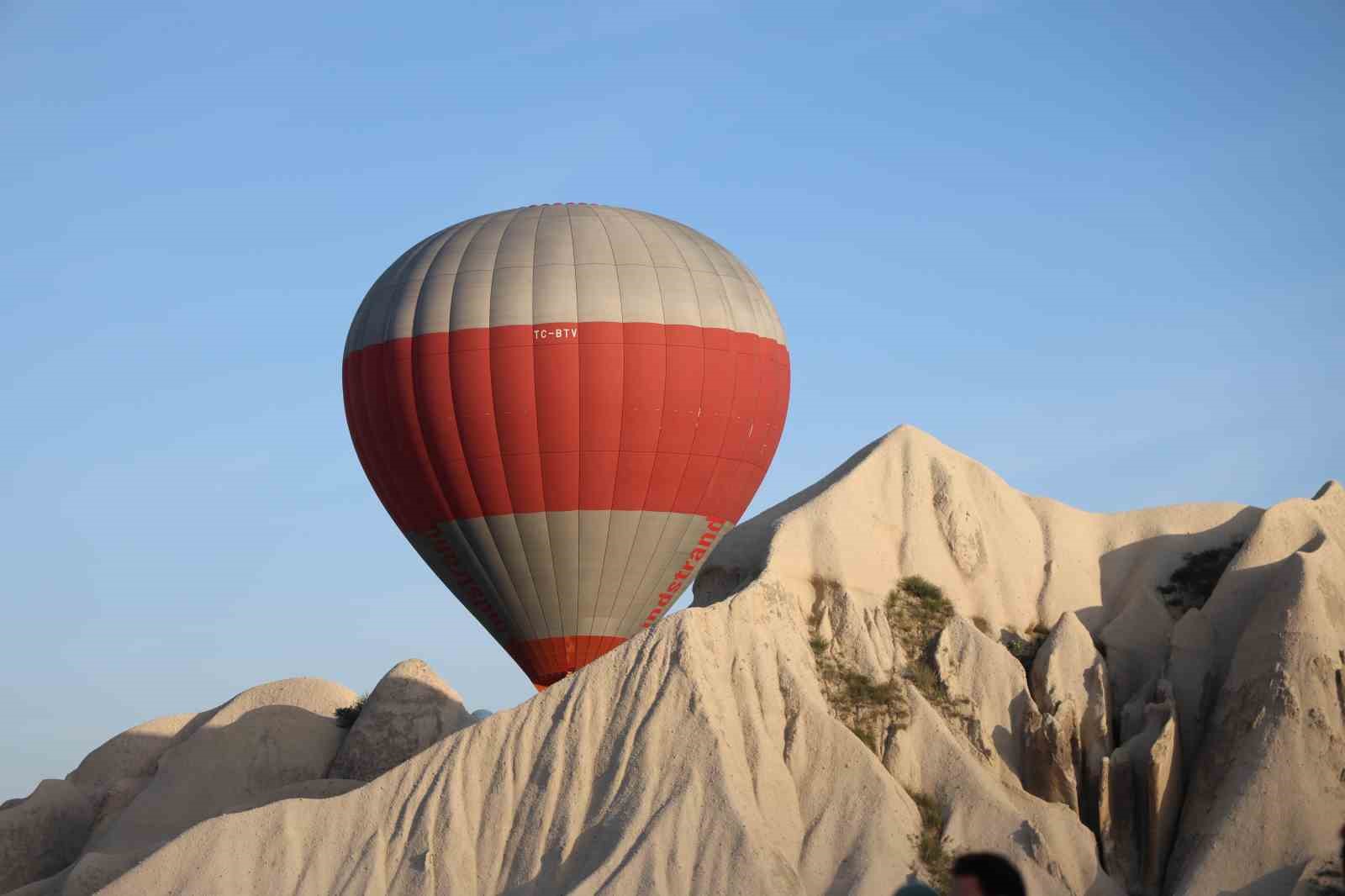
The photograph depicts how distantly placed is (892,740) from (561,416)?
1079cm

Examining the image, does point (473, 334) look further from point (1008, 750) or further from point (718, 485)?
point (1008, 750)

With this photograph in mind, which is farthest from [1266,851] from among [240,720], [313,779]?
[240,720]

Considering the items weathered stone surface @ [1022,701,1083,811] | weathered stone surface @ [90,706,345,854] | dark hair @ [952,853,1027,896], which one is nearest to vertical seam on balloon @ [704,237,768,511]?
weathered stone surface @ [1022,701,1083,811]

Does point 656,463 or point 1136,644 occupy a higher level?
point 656,463

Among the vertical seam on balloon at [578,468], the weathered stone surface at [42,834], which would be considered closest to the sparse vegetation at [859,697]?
the vertical seam on balloon at [578,468]

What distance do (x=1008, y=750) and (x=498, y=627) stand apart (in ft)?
42.4

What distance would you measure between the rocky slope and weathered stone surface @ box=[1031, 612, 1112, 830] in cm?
6

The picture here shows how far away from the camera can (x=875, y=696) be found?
1580 inches

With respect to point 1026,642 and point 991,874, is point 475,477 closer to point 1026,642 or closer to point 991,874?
point 1026,642

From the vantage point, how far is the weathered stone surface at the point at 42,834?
48.9m

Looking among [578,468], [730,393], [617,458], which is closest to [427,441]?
[578,468]

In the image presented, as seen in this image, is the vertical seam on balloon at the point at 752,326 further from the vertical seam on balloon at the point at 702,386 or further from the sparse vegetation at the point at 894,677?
the sparse vegetation at the point at 894,677

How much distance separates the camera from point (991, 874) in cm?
866

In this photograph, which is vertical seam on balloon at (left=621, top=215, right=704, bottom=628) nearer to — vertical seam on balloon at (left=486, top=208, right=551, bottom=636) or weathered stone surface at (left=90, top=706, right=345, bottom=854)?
vertical seam on balloon at (left=486, top=208, right=551, bottom=636)
